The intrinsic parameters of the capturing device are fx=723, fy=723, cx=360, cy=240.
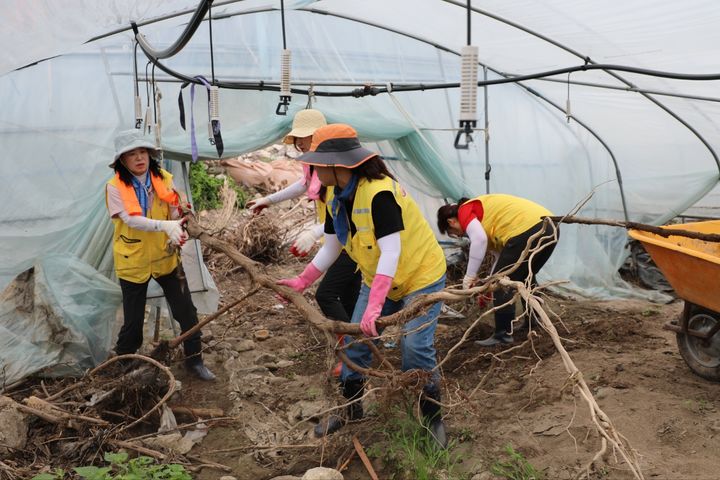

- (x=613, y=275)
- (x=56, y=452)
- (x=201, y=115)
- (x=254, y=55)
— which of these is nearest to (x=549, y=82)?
(x=613, y=275)

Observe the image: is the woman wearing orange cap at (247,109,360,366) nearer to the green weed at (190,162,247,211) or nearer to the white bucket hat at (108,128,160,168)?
the white bucket hat at (108,128,160,168)

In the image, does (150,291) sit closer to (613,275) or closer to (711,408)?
(711,408)

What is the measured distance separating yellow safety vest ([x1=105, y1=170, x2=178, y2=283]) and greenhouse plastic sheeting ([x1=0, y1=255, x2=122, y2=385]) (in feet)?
1.64

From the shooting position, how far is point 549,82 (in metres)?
7.02

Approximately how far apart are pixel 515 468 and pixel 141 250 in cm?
252

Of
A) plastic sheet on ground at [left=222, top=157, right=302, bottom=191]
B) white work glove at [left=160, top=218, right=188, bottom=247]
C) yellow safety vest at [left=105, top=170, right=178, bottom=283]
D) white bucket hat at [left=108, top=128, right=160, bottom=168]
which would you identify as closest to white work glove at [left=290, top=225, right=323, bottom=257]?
white work glove at [left=160, top=218, right=188, bottom=247]

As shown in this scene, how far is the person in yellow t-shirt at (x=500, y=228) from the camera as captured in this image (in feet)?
15.5

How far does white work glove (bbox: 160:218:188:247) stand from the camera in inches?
167

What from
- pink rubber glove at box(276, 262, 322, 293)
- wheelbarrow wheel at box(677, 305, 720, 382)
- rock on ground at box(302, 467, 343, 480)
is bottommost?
rock on ground at box(302, 467, 343, 480)

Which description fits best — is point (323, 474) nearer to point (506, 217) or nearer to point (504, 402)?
point (504, 402)

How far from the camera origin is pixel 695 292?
4.12 meters

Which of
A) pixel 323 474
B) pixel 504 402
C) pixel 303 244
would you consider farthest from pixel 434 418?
pixel 303 244

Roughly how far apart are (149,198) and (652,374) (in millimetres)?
3319

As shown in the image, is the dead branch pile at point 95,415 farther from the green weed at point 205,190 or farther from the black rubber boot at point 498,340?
the green weed at point 205,190
